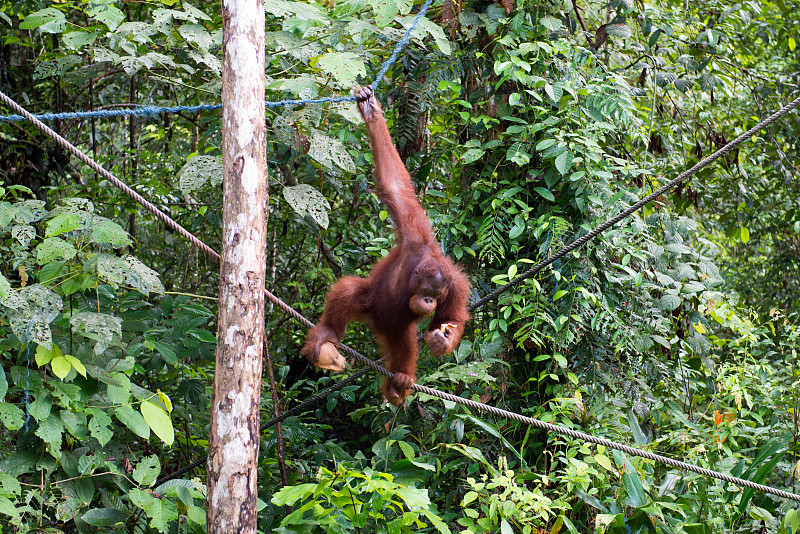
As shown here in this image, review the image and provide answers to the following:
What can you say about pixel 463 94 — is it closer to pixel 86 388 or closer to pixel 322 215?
pixel 322 215

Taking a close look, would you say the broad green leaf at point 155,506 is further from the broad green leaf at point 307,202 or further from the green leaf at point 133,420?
the broad green leaf at point 307,202

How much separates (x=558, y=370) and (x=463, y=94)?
2036mm

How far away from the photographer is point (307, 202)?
3.65 metres

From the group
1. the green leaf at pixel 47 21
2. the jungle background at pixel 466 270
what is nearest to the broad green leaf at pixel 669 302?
the jungle background at pixel 466 270

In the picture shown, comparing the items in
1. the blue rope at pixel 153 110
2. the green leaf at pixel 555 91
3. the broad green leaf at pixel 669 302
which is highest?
the blue rope at pixel 153 110

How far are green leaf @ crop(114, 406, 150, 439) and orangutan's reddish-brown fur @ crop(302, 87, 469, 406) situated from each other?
0.90 meters

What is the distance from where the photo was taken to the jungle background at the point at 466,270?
3021mm

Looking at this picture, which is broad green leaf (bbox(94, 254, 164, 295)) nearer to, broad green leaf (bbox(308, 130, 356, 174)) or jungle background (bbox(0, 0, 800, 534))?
jungle background (bbox(0, 0, 800, 534))

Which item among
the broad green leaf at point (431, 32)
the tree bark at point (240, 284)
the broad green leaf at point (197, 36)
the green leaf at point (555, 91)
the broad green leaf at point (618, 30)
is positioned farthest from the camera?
the broad green leaf at point (618, 30)

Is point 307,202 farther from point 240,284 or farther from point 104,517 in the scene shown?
point 104,517

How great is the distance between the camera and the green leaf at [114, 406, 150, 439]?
2.86 meters

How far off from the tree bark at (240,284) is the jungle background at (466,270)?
49 centimetres

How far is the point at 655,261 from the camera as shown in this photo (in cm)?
415

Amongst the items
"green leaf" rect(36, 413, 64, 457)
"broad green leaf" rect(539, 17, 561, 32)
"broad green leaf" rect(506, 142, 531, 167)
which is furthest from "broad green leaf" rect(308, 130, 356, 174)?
"green leaf" rect(36, 413, 64, 457)
